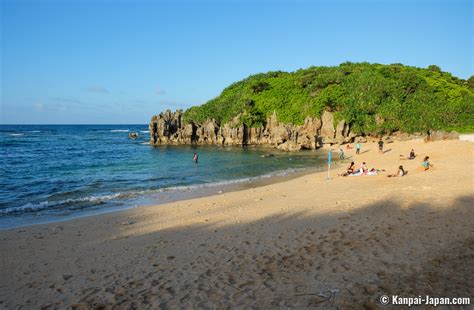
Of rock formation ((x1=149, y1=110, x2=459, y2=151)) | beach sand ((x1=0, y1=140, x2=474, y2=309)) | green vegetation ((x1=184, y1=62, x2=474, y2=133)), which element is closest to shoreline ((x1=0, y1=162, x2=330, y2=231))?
beach sand ((x1=0, y1=140, x2=474, y2=309))

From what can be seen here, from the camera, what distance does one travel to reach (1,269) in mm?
10320

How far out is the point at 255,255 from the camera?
33.0 ft

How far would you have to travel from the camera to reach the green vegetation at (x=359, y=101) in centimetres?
5549

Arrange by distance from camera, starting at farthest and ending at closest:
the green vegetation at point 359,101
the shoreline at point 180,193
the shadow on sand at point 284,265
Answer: the green vegetation at point 359,101 < the shoreline at point 180,193 < the shadow on sand at point 284,265

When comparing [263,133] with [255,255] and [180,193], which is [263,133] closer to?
[180,193]

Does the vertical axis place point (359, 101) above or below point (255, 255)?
above

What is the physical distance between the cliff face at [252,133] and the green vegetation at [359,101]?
70.2 inches

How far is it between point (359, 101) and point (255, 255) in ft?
199

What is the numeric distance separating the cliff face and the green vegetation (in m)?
1.78

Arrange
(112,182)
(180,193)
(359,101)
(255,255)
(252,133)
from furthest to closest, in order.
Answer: (252,133)
(359,101)
(112,182)
(180,193)
(255,255)

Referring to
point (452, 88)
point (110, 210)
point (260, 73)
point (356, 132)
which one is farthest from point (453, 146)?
point (260, 73)

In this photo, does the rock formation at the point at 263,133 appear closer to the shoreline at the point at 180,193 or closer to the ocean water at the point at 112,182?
the ocean water at the point at 112,182

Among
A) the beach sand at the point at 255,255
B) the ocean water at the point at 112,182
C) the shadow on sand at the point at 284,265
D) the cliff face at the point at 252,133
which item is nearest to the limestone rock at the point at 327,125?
the cliff face at the point at 252,133

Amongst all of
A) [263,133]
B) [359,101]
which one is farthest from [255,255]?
[263,133]
